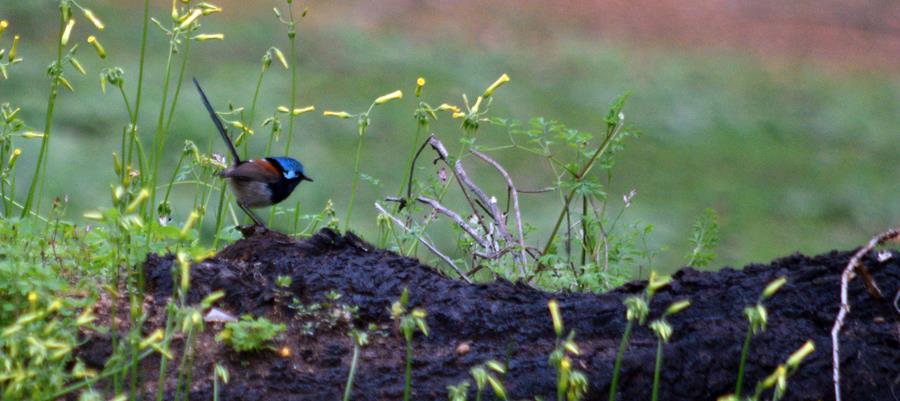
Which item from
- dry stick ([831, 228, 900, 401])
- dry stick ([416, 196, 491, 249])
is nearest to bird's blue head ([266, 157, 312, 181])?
dry stick ([416, 196, 491, 249])

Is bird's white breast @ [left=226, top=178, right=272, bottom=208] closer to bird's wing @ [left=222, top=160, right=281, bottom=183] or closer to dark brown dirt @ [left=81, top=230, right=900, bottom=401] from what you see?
bird's wing @ [left=222, top=160, right=281, bottom=183]

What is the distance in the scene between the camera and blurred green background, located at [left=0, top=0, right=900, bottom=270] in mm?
7879

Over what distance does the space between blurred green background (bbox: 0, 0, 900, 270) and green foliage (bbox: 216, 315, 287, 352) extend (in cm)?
345

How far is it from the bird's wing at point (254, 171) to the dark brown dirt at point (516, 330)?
1209mm

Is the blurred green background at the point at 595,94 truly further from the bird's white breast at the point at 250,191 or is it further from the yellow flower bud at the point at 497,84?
the yellow flower bud at the point at 497,84

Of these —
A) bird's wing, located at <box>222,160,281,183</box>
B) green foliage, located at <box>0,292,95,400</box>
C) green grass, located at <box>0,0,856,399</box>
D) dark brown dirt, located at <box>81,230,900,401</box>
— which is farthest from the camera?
green grass, located at <box>0,0,856,399</box>

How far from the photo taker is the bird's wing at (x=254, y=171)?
5266 millimetres

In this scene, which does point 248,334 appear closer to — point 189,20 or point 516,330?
point 516,330

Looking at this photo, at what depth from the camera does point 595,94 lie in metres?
9.59

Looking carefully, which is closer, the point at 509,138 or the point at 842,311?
the point at 842,311

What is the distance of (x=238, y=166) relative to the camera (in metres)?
5.30

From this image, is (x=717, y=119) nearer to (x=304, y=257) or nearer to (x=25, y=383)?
(x=304, y=257)

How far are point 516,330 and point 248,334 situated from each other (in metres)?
0.72

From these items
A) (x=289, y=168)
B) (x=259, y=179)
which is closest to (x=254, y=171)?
(x=259, y=179)
